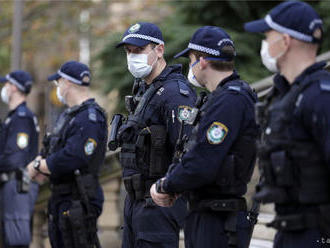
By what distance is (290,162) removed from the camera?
13.5 feet

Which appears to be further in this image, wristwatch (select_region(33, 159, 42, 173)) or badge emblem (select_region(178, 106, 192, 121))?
wristwatch (select_region(33, 159, 42, 173))

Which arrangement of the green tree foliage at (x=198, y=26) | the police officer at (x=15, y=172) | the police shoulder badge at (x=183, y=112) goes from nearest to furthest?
1. the police shoulder badge at (x=183, y=112)
2. the police officer at (x=15, y=172)
3. the green tree foliage at (x=198, y=26)

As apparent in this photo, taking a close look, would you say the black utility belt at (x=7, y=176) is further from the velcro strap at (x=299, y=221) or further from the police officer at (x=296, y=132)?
the velcro strap at (x=299, y=221)

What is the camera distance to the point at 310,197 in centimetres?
407

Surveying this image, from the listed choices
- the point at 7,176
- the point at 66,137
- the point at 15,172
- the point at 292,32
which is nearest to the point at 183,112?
the point at 292,32

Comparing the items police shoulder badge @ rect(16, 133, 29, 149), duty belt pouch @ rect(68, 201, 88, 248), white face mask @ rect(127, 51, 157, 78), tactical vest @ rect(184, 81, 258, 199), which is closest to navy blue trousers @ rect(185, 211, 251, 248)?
tactical vest @ rect(184, 81, 258, 199)

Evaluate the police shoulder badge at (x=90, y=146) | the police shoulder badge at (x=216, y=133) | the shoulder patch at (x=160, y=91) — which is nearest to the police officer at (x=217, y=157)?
the police shoulder badge at (x=216, y=133)

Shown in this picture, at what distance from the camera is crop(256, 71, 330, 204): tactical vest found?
13.4 ft

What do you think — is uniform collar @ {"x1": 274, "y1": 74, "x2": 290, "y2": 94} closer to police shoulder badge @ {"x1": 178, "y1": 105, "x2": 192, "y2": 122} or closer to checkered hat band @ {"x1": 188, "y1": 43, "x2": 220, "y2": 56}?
checkered hat band @ {"x1": 188, "y1": 43, "x2": 220, "y2": 56}

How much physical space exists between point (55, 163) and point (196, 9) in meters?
5.85

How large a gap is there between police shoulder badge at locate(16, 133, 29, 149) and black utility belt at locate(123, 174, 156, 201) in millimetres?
3443

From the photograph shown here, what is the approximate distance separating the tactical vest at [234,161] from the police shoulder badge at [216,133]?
0.12m

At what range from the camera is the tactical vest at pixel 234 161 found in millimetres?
4934

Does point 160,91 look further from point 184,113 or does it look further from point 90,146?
point 90,146
